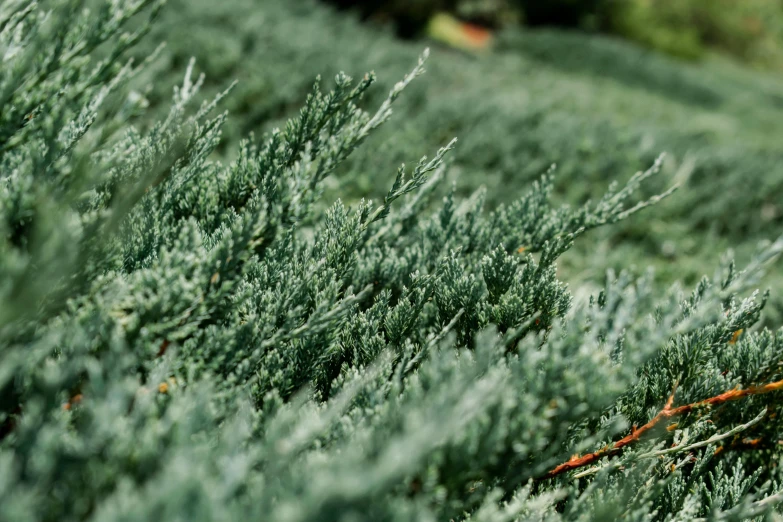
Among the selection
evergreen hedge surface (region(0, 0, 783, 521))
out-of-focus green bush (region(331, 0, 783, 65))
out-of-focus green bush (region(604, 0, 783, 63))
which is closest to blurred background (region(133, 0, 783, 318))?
evergreen hedge surface (region(0, 0, 783, 521))

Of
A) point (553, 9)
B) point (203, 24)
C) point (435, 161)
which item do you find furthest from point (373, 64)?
point (553, 9)

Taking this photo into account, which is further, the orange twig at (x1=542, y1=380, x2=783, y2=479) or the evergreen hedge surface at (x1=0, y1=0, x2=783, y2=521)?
the orange twig at (x1=542, y1=380, x2=783, y2=479)

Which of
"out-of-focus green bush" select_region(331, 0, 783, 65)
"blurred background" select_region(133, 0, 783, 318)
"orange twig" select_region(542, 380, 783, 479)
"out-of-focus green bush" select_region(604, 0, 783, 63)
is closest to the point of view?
"orange twig" select_region(542, 380, 783, 479)

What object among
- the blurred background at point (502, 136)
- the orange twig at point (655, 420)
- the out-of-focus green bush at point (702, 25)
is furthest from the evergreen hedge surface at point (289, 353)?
the out-of-focus green bush at point (702, 25)

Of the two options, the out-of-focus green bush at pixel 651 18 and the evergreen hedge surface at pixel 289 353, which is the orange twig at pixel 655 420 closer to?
the evergreen hedge surface at pixel 289 353

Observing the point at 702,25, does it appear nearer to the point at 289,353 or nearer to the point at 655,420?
the point at 655,420

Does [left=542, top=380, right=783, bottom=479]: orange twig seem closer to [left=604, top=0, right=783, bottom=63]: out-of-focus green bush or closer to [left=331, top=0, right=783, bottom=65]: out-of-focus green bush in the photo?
[left=331, top=0, right=783, bottom=65]: out-of-focus green bush
